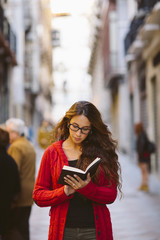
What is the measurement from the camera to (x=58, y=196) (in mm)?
2717

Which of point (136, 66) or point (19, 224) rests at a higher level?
point (136, 66)

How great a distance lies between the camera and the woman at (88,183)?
9.09ft

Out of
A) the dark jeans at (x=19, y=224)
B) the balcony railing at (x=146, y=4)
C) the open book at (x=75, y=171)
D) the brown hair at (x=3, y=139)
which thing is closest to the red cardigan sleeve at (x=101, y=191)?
the open book at (x=75, y=171)

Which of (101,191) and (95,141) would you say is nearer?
(101,191)

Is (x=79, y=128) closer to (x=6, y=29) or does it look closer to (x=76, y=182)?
(x=76, y=182)

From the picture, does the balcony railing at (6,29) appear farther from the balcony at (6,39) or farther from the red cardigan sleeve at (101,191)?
the red cardigan sleeve at (101,191)

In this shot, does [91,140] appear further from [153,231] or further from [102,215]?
[153,231]

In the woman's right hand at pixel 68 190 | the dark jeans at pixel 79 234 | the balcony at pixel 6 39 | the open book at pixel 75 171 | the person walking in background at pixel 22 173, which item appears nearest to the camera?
the open book at pixel 75 171

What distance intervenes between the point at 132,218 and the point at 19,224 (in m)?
3.40

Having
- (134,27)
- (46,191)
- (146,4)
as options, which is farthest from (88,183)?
(134,27)

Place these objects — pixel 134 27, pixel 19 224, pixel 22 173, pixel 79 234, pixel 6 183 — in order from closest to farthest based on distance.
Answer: pixel 79 234, pixel 6 183, pixel 19 224, pixel 22 173, pixel 134 27

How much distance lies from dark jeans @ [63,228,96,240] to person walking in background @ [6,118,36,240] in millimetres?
2007

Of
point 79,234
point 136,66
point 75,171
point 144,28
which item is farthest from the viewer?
point 136,66

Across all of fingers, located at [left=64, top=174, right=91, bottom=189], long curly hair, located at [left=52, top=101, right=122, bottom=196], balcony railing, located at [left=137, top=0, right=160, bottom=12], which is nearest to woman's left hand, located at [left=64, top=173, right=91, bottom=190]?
fingers, located at [left=64, top=174, right=91, bottom=189]
